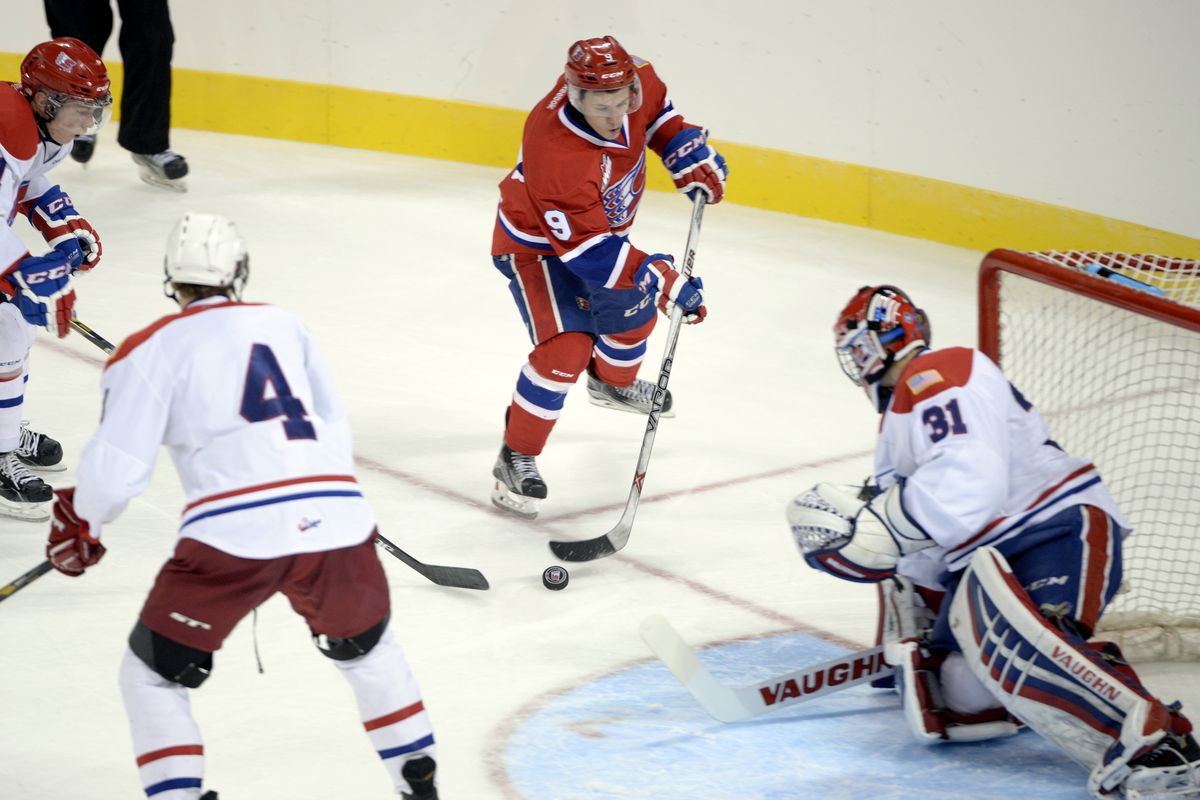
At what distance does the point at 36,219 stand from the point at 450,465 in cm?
115

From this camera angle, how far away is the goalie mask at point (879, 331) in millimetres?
2654

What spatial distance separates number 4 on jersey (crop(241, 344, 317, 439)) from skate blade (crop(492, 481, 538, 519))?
1.58 metres

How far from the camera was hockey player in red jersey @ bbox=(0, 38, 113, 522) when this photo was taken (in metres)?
3.37

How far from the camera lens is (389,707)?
2176mm

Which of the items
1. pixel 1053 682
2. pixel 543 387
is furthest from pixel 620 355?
pixel 1053 682

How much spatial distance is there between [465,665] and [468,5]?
15.2 feet

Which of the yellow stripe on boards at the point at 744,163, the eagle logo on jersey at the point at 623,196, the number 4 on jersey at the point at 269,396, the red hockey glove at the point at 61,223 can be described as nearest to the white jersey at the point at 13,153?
the red hockey glove at the point at 61,223

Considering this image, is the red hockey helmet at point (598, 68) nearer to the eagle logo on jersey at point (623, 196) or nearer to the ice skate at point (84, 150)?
the eagle logo on jersey at point (623, 196)

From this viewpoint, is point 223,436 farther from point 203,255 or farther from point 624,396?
point 624,396

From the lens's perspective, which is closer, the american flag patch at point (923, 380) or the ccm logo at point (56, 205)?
the american flag patch at point (923, 380)

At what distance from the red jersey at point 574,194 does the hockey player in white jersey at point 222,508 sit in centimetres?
135

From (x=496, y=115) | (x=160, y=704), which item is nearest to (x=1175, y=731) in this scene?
(x=160, y=704)

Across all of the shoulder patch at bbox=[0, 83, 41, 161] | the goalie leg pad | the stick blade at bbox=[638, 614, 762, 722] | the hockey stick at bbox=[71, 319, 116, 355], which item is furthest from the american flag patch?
the hockey stick at bbox=[71, 319, 116, 355]

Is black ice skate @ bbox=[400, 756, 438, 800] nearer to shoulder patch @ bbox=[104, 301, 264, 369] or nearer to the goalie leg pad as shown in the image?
shoulder patch @ bbox=[104, 301, 264, 369]
